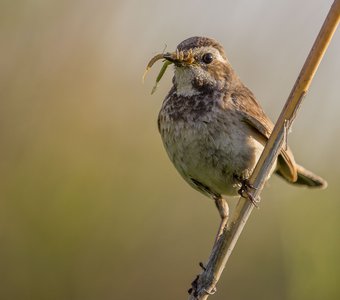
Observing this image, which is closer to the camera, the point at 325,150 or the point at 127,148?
the point at 325,150

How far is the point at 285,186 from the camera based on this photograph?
586cm

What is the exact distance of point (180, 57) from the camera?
14.8 ft

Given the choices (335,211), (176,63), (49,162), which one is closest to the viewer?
(176,63)

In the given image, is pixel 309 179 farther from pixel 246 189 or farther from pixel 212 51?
pixel 246 189

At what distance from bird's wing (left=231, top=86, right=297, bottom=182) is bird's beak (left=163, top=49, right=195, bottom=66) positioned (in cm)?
32

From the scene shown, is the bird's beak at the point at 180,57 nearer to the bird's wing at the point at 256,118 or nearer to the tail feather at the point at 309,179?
the bird's wing at the point at 256,118

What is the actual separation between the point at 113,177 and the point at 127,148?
0.22 m

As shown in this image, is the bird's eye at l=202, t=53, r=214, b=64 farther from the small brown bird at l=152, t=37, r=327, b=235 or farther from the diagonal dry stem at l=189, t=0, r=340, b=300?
the diagonal dry stem at l=189, t=0, r=340, b=300

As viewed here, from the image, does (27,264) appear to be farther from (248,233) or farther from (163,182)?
(248,233)

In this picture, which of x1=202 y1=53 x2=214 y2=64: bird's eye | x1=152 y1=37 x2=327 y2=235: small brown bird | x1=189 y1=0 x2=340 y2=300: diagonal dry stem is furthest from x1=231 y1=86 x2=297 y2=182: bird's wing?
x1=189 y1=0 x2=340 y2=300: diagonal dry stem

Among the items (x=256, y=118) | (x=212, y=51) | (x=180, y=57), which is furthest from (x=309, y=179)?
(x=180, y=57)

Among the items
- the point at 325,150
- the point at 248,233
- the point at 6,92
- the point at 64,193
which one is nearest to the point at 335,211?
the point at 325,150

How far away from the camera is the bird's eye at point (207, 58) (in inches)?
186

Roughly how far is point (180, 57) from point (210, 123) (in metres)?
0.38
